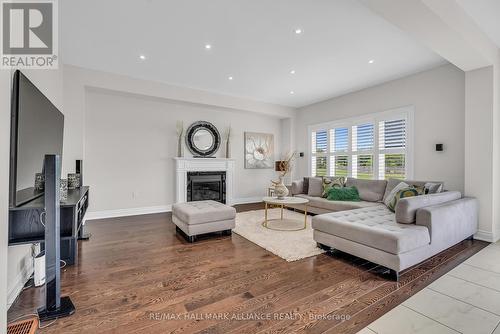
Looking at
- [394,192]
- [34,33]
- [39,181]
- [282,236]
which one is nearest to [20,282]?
[39,181]

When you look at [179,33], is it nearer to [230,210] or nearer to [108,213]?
[230,210]

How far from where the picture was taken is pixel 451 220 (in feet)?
9.23

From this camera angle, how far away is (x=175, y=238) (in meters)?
3.51

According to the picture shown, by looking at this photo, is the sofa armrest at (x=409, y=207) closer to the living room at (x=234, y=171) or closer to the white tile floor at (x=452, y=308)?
the living room at (x=234, y=171)

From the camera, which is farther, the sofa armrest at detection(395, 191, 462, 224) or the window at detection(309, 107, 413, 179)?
the window at detection(309, 107, 413, 179)

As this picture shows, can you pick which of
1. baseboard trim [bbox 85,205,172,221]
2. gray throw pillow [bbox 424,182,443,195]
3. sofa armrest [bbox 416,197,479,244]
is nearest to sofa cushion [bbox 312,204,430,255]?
sofa armrest [bbox 416,197,479,244]

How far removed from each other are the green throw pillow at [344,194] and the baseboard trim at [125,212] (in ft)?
12.2

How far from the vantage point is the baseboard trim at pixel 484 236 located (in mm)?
3339

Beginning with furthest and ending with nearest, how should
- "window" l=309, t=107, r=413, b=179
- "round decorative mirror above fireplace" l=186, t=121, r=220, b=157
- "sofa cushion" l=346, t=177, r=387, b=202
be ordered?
"round decorative mirror above fireplace" l=186, t=121, r=220, b=157 < "window" l=309, t=107, r=413, b=179 < "sofa cushion" l=346, t=177, r=387, b=202

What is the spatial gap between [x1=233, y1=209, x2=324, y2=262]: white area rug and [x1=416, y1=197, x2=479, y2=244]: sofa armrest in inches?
48.4

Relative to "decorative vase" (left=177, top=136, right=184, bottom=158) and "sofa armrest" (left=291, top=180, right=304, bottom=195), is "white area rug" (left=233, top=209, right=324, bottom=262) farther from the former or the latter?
"decorative vase" (left=177, top=136, right=184, bottom=158)

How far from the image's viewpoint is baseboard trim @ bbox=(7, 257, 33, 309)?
1.88m

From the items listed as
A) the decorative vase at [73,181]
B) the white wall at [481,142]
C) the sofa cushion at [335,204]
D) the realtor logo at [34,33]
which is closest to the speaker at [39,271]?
the decorative vase at [73,181]

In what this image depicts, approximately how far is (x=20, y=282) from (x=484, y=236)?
566cm
